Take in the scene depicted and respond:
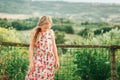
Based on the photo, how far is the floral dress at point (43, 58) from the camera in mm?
5262

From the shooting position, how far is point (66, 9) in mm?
35625

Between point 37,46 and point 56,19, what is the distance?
21.4m

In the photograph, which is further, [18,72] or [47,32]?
[18,72]

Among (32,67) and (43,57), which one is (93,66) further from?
(32,67)

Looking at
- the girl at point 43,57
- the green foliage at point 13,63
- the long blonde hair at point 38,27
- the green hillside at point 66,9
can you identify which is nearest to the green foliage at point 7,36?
the green foliage at point 13,63

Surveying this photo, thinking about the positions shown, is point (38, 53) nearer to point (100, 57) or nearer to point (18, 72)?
point (18, 72)

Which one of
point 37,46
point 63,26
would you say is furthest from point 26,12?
point 37,46

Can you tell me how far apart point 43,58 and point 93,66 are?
221cm

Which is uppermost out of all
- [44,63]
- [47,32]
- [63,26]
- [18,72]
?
[47,32]

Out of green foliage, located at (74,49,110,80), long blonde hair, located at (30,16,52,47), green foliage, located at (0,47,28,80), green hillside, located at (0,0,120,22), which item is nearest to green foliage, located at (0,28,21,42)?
green foliage, located at (0,47,28,80)

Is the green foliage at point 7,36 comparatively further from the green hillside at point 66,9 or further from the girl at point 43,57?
the green hillside at point 66,9

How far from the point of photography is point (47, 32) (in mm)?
5281

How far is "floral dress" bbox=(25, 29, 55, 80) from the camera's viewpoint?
5262 mm

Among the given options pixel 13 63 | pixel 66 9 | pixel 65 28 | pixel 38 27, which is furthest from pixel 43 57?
pixel 66 9
